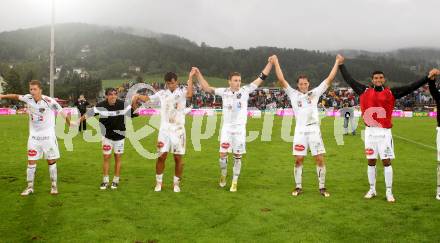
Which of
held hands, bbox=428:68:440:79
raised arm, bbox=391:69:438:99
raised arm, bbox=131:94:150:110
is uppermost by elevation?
held hands, bbox=428:68:440:79

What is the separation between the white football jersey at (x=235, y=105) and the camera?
35.3 feet

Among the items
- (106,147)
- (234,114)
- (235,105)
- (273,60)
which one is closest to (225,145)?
(234,114)

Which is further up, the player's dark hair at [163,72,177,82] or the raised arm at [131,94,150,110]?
A: the player's dark hair at [163,72,177,82]

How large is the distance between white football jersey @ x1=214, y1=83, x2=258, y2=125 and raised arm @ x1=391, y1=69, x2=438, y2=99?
10.4ft

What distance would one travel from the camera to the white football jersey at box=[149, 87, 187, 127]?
1058 centimetres

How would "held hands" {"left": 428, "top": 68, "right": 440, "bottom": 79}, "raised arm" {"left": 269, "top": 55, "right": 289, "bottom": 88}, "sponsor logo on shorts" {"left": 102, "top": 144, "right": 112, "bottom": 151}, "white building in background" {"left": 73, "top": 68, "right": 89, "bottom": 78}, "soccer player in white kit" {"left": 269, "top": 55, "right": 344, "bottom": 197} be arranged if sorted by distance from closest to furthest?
"held hands" {"left": 428, "top": 68, "right": 440, "bottom": 79}
"soccer player in white kit" {"left": 269, "top": 55, "right": 344, "bottom": 197}
"raised arm" {"left": 269, "top": 55, "right": 289, "bottom": 88}
"sponsor logo on shorts" {"left": 102, "top": 144, "right": 112, "bottom": 151}
"white building in background" {"left": 73, "top": 68, "right": 89, "bottom": 78}

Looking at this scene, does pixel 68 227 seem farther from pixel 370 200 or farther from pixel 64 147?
pixel 64 147

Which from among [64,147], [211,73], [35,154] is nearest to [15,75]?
[211,73]

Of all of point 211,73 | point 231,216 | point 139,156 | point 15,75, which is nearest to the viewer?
point 231,216

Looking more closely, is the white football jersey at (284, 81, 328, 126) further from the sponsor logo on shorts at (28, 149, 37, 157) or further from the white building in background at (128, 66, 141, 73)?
the white building in background at (128, 66, 141, 73)

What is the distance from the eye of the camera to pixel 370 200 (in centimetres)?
992

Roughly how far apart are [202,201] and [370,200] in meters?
3.71

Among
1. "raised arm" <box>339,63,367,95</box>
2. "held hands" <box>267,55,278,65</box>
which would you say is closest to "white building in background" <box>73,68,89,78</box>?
"held hands" <box>267,55,278,65</box>

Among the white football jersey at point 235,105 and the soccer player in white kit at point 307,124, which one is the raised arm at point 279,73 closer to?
the soccer player in white kit at point 307,124
